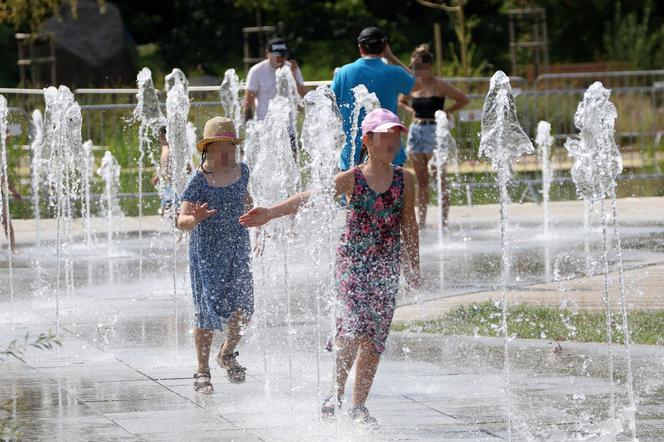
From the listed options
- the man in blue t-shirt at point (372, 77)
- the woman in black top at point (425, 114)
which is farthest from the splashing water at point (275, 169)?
the woman in black top at point (425, 114)

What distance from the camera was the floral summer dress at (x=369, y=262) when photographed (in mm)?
6242

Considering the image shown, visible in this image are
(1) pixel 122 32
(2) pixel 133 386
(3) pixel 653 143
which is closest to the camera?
(2) pixel 133 386

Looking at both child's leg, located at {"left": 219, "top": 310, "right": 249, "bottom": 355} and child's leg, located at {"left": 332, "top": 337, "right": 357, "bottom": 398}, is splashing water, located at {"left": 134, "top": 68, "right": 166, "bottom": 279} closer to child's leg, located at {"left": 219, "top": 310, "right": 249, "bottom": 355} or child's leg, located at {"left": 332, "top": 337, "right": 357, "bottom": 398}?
child's leg, located at {"left": 219, "top": 310, "right": 249, "bottom": 355}

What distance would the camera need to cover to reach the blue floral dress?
713 centimetres

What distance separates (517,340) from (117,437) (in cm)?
294

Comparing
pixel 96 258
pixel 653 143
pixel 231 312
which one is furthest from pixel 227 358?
pixel 653 143

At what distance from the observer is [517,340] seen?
8281mm

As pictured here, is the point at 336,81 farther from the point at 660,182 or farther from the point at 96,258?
the point at 660,182

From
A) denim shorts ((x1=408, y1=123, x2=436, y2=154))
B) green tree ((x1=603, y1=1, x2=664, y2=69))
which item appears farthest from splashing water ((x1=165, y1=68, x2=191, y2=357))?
green tree ((x1=603, y1=1, x2=664, y2=69))

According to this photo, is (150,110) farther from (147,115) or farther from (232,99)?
(232,99)

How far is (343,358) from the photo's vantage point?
632cm

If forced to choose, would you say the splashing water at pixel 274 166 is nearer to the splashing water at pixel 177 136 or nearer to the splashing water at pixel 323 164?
the splashing water at pixel 323 164

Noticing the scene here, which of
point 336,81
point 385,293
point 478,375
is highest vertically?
point 336,81

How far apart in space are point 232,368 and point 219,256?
54 centimetres
